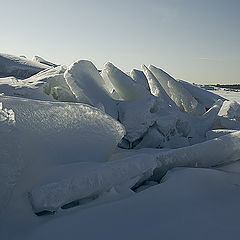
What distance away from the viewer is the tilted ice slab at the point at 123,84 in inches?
143

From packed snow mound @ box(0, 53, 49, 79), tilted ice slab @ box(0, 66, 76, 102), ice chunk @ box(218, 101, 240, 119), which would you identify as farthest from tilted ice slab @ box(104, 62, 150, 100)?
packed snow mound @ box(0, 53, 49, 79)

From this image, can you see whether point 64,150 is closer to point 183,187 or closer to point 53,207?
point 53,207

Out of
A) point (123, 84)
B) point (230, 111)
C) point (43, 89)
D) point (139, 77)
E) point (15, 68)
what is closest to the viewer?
point (43, 89)

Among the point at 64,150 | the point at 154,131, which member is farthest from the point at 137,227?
the point at 154,131

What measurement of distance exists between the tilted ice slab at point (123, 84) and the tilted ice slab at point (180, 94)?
104 centimetres

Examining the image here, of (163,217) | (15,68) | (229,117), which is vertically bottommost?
(15,68)

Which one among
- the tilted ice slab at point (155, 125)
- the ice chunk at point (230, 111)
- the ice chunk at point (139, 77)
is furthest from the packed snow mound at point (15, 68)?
the ice chunk at point (230, 111)

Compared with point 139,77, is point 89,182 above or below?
below

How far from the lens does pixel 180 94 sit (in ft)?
14.6

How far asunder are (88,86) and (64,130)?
1.27 meters

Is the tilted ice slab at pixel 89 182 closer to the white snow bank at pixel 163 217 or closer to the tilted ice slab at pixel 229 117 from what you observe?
the white snow bank at pixel 163 217

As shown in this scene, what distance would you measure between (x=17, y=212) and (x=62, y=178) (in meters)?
0.28

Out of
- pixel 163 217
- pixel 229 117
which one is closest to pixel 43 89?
pixel 163 217

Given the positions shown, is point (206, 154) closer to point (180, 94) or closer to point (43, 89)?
point (43, 89)
